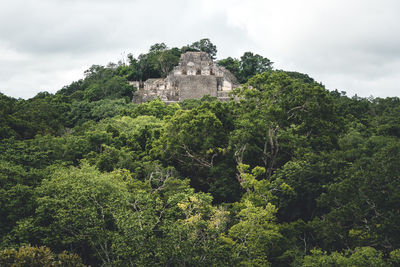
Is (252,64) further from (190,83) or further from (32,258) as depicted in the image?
(32,258)

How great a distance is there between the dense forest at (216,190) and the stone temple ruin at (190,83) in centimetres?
1689

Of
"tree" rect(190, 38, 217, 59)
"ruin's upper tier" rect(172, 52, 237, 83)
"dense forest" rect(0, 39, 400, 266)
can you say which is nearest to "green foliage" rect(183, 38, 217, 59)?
"tree" rect(190, 38, 217, 59)

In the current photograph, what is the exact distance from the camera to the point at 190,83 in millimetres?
42688

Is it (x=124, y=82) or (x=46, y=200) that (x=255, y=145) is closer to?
(x=46, y=200)

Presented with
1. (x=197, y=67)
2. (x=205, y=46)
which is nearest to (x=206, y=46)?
(x=205, y=46)

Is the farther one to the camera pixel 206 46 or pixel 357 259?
pixel 206 46

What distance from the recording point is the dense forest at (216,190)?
14.3 meters

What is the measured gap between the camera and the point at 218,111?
21.2 m

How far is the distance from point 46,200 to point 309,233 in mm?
9101

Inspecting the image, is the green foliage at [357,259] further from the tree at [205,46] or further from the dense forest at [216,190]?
the tree at [205,46]

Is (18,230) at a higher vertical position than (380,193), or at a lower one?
lower

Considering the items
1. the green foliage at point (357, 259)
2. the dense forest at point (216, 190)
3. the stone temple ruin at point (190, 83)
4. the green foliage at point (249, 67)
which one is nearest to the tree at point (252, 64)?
the green foliage at point (249, 67)

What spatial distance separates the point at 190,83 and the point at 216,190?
24.3 m

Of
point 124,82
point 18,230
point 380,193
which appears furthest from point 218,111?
point 124,82
